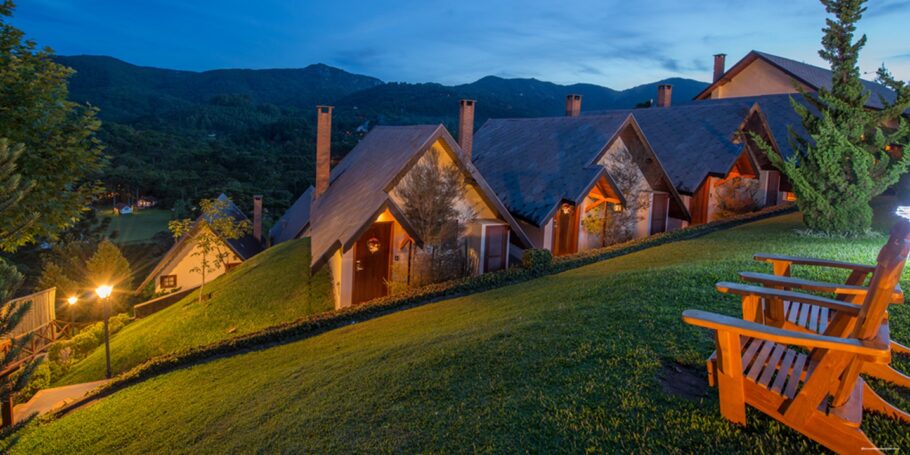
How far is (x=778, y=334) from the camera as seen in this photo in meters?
3.42

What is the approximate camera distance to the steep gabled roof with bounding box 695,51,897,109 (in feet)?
114

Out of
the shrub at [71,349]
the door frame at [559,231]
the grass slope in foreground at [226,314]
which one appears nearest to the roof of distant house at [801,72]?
the door frame at [559,231]

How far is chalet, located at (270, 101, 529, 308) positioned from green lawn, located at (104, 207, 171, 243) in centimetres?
4173

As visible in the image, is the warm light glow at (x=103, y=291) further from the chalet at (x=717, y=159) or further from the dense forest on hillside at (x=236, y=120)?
the chalet at (x=717, y=159)

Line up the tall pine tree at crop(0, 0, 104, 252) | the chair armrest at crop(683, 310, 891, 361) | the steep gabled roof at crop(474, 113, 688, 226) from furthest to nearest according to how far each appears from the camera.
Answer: the steep gabled roof at crop(474, 113, 688, 226)
the tall pine tree at crop(0, 0, 104, 252)
the chair armrest at crop(683, 310, 891, 361)

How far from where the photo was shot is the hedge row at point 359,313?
12094mm

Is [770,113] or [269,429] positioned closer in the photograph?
[269,429]

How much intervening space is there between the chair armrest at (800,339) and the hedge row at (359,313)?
10.4 metres

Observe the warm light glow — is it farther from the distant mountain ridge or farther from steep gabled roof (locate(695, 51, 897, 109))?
the distant mountain ridge

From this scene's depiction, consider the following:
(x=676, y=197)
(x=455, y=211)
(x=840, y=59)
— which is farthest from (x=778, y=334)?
(x=676, y=197)

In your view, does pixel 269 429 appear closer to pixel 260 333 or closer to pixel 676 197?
pixel 260 333

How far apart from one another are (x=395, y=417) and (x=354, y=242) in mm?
9755

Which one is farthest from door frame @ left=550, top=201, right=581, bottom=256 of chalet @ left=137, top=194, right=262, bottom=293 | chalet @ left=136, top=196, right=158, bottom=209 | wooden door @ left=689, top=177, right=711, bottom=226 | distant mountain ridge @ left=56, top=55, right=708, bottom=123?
distant mountain ridge @ left=56, top=55, right=708, bottom=123

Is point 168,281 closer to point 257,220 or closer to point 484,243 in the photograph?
point 257,220
